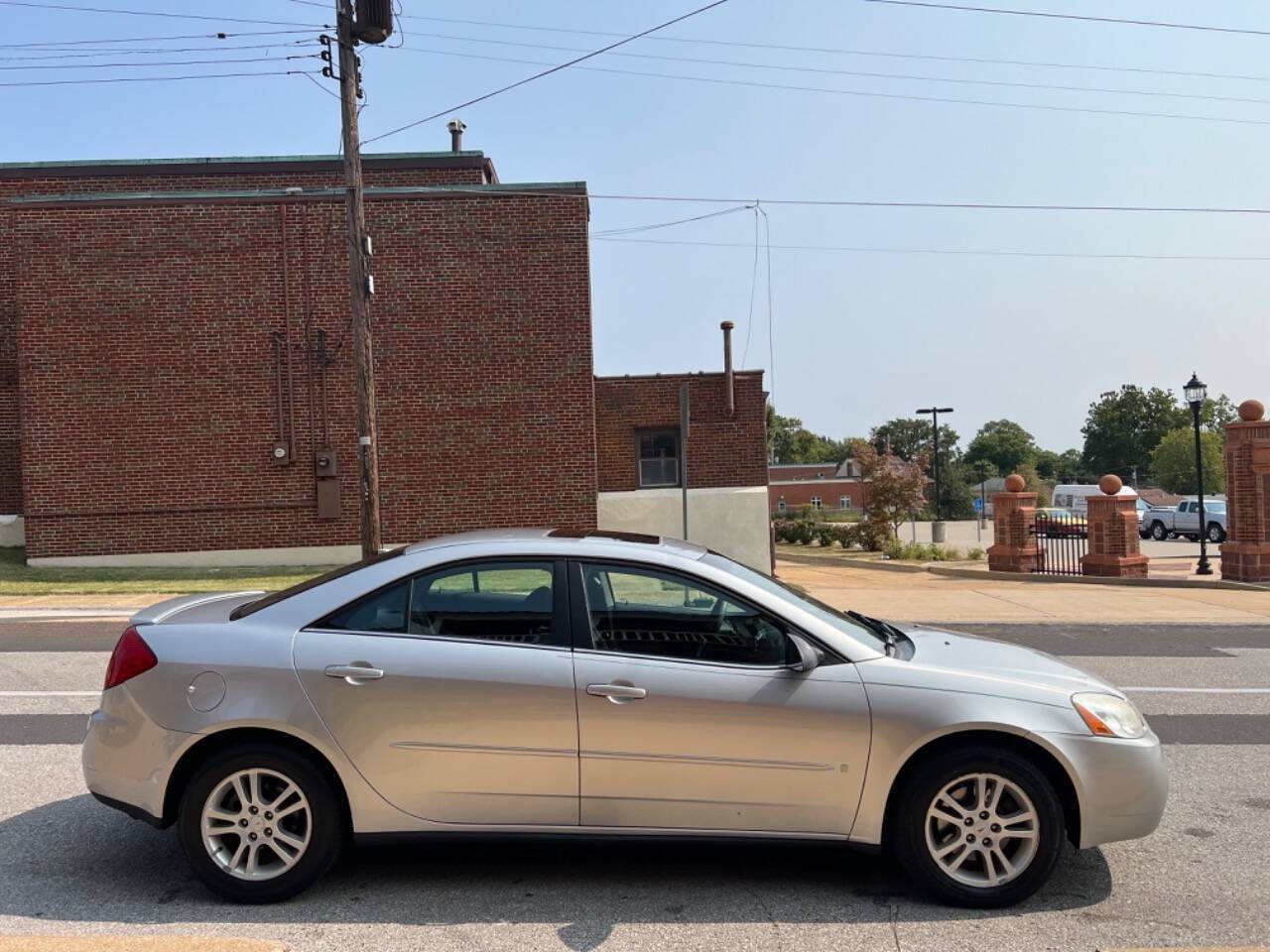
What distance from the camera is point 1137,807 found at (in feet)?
13.5

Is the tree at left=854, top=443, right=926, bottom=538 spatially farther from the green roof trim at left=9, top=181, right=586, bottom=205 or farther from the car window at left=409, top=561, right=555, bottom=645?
the car window at left=409, top=561, right=555, bottom=645

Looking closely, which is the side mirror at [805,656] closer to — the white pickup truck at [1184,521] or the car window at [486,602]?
the car window at [486,602]

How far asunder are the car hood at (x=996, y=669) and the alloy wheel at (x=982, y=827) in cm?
37

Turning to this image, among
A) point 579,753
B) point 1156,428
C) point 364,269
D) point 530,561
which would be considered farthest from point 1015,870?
point 1156,428

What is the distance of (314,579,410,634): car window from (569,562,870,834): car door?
2.62 feet

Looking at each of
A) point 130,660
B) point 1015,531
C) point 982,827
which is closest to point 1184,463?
point 1015,531

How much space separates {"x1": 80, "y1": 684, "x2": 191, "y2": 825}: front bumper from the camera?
162 inches

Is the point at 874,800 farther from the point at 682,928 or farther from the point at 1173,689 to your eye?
the point at 1173,689

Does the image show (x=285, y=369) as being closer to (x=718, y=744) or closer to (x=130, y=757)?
(x=130, y=757)

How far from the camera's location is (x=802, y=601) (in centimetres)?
455

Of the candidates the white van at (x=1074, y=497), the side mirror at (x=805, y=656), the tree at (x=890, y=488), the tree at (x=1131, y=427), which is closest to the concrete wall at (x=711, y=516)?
the tree at (x=890, y=488)

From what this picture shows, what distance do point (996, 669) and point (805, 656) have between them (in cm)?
85

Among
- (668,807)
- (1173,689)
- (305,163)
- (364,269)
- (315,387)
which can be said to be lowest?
(1173,689)

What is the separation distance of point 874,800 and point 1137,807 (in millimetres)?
1075
